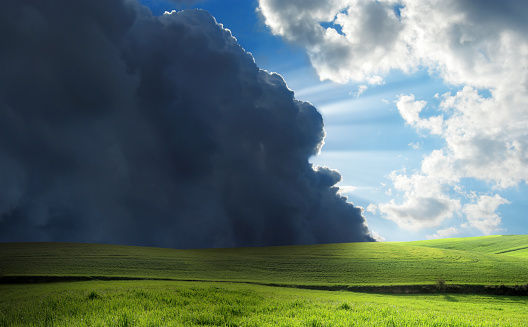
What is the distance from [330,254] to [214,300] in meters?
68.6

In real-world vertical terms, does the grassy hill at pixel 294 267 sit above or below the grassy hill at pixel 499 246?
below

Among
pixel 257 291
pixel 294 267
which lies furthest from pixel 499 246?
pixel 257 291

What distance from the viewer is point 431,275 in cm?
4966

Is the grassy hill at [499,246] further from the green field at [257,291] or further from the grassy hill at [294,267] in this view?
the grassy hill at [294,267]

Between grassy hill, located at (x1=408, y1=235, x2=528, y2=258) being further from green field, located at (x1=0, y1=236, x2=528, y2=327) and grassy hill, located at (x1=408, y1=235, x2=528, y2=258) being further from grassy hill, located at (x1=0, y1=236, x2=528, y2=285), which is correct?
grassy hill, located at (x1=0, y1=236, x2=528, y2=285)

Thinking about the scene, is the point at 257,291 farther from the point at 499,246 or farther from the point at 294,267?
the point at 499,246

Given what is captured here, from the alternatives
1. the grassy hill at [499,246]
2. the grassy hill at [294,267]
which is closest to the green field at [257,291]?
the grassy hill at [294,267]

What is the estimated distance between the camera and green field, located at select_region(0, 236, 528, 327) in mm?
7117

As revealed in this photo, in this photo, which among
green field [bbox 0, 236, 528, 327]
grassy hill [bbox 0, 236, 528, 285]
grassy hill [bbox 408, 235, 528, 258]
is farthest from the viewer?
grassy hill [bbox 408, 235, 528, 258]

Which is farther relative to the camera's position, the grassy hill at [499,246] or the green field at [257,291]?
the grassy hill at [499,246]

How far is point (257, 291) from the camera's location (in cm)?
1561

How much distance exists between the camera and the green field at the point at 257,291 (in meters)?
7.12

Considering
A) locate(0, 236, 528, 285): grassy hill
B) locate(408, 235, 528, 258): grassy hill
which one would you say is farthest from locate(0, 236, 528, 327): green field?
locate(408, 235, 528, 258): grassy hill

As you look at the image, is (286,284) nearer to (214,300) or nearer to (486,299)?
(486,299)
